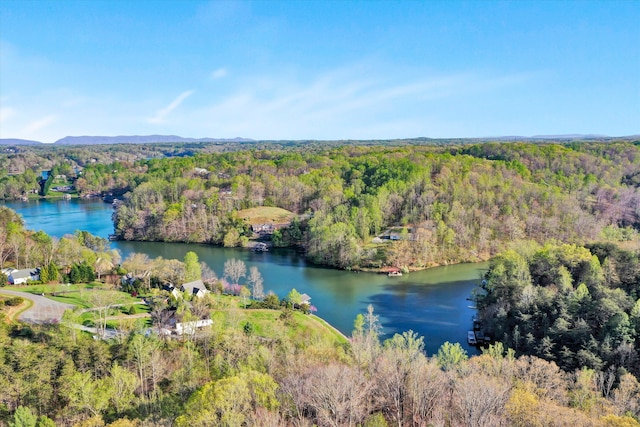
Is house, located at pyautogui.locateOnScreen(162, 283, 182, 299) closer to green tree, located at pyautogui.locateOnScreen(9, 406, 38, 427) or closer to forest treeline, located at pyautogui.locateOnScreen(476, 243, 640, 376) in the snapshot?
green tree, located at pyautogui.locateOnScreen(9, 406, 38, 427)

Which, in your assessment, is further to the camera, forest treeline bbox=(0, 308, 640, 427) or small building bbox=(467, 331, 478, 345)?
small building bbox=(467, 331, 478, 345)

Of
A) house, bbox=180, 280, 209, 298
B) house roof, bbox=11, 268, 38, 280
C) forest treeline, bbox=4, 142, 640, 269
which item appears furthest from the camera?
forest treeline, bbox=4, 142, 640, 269

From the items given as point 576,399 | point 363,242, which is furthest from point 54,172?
point 576,399

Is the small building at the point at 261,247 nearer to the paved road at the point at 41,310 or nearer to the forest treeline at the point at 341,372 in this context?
the forest treeline at the point at 341,372

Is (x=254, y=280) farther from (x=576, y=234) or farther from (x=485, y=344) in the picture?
(x=576, y=234)

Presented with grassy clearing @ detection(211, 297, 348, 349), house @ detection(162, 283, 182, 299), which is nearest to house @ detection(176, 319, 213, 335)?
grassy clearing @ detection(211, 297, 348, 349)

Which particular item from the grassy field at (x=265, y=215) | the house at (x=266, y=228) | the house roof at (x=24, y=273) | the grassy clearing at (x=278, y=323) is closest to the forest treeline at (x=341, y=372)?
the grassy clearing at (x=278, y=323)

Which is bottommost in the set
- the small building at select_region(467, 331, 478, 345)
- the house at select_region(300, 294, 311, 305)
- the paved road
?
the small building at select_region(467, 331, 478, 345)
